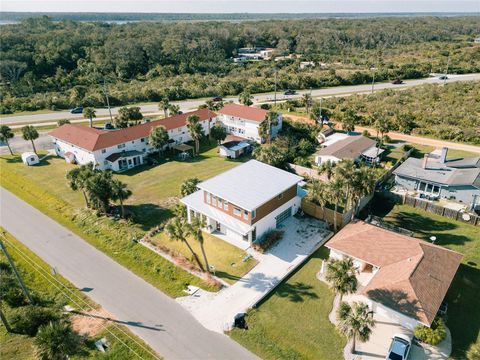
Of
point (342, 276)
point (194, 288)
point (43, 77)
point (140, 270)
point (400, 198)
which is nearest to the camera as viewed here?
point (342, 276)

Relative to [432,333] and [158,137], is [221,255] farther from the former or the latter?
[158,137]

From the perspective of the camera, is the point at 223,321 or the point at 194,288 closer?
the point at 223,321

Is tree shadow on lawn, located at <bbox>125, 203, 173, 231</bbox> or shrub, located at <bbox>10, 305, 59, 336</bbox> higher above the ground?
shrub, located at <bbox>10, 305, 59, 336</bbox>

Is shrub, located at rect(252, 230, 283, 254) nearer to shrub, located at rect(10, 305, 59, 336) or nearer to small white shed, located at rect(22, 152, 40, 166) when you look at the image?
shrub, located at rect(10, 305, 59, 336)

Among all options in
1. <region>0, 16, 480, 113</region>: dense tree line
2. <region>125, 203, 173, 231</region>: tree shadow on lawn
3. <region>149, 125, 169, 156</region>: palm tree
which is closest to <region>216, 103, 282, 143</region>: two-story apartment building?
<region>149, 125, 169, 156</region>: palm tree

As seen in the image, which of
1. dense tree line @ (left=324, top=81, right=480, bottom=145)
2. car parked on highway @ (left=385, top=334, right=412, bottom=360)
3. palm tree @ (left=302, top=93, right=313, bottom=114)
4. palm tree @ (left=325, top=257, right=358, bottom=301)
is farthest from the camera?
palm tree @ (left=302, top=93, right=313, bottom=114)

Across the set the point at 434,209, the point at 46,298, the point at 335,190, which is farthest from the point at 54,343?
the point at 434,209

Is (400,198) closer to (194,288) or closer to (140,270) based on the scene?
(194,288)

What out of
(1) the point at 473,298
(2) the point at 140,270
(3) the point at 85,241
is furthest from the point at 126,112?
(1) the point at 473,298
